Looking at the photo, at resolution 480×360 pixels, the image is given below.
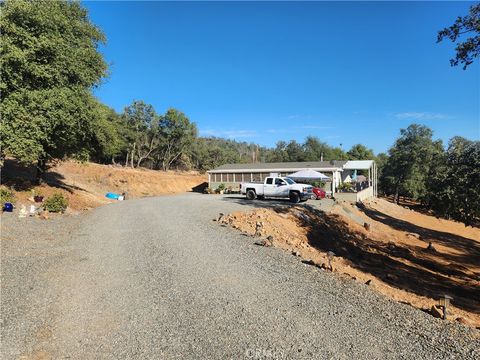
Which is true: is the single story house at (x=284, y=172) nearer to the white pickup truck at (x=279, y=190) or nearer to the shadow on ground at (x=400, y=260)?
the white pickup truck at (x=279, y=190)

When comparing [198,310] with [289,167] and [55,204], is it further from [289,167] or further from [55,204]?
[289,167]

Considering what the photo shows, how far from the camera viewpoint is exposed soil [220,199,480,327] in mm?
10836

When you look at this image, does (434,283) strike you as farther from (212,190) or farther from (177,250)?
(212,190)

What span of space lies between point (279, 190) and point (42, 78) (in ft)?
56.5

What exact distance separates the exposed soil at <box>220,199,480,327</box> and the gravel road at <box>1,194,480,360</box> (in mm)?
1552

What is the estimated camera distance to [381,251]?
1934 cm

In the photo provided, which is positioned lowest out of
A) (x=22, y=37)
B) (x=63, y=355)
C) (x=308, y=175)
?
(x=63, y=355)

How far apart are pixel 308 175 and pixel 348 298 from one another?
26678 millimetres

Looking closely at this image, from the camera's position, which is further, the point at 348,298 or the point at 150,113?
the point at 150,113

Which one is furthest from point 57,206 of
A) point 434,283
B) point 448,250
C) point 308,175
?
point 448,250

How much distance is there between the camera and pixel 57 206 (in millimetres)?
18578

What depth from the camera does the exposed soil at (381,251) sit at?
35.6ft

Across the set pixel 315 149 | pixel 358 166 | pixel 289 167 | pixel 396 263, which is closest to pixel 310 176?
pixel 289 167

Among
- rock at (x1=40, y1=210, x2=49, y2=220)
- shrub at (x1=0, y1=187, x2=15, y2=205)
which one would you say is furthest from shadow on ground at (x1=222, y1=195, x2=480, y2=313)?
shrub at (x1=0, y1=187, x2=15, y2=205)
